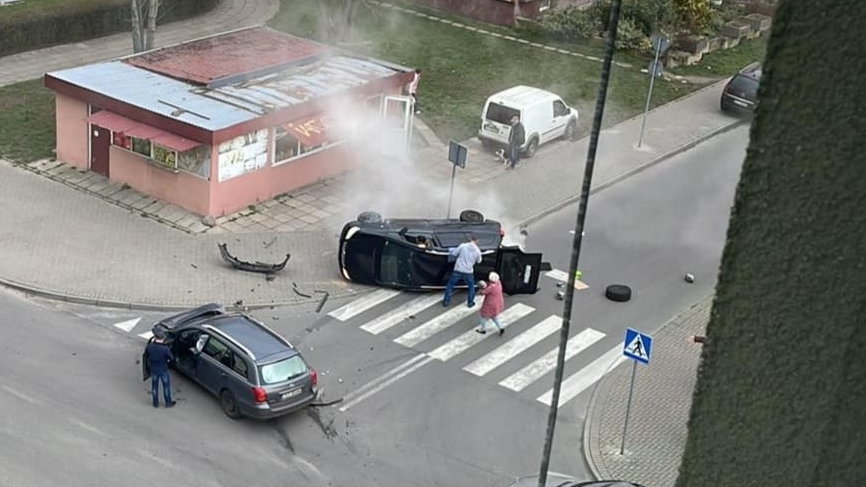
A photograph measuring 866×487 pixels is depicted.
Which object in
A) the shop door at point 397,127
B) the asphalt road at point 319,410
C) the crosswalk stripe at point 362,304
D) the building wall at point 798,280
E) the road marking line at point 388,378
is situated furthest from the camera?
the shop door at point 397,127

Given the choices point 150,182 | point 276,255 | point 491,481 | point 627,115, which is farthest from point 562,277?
point 627,115

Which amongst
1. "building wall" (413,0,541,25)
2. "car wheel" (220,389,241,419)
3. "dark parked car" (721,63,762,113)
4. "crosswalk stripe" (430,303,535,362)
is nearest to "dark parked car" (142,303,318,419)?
"car wheel" (220,389,241,419)

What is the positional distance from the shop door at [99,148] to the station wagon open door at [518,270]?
8.18m

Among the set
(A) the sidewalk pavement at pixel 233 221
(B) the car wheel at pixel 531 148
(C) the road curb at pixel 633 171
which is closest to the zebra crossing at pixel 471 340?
(A) the sidewalk pavement at pixel 233 221

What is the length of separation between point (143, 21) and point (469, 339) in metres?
13.0

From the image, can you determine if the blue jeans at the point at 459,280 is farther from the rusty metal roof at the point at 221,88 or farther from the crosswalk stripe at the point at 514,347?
the rusty metal roof at the point at 221,88

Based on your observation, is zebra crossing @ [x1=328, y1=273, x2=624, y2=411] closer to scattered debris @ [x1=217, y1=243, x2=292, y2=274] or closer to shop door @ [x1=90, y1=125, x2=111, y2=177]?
scattered debris @ [x1=217, y1=243, x2=292, y2=274]

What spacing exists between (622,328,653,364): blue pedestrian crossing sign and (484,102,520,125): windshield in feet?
37.8

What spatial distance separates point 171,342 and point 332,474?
10.3 ft

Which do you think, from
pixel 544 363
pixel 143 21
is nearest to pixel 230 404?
pixel 544 363

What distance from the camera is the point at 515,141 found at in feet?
79.7

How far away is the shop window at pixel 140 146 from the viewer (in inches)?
825

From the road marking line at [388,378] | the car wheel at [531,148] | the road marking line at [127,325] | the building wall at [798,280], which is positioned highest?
the building wall at [798,280]

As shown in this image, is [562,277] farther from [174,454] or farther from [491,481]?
[174,454]
